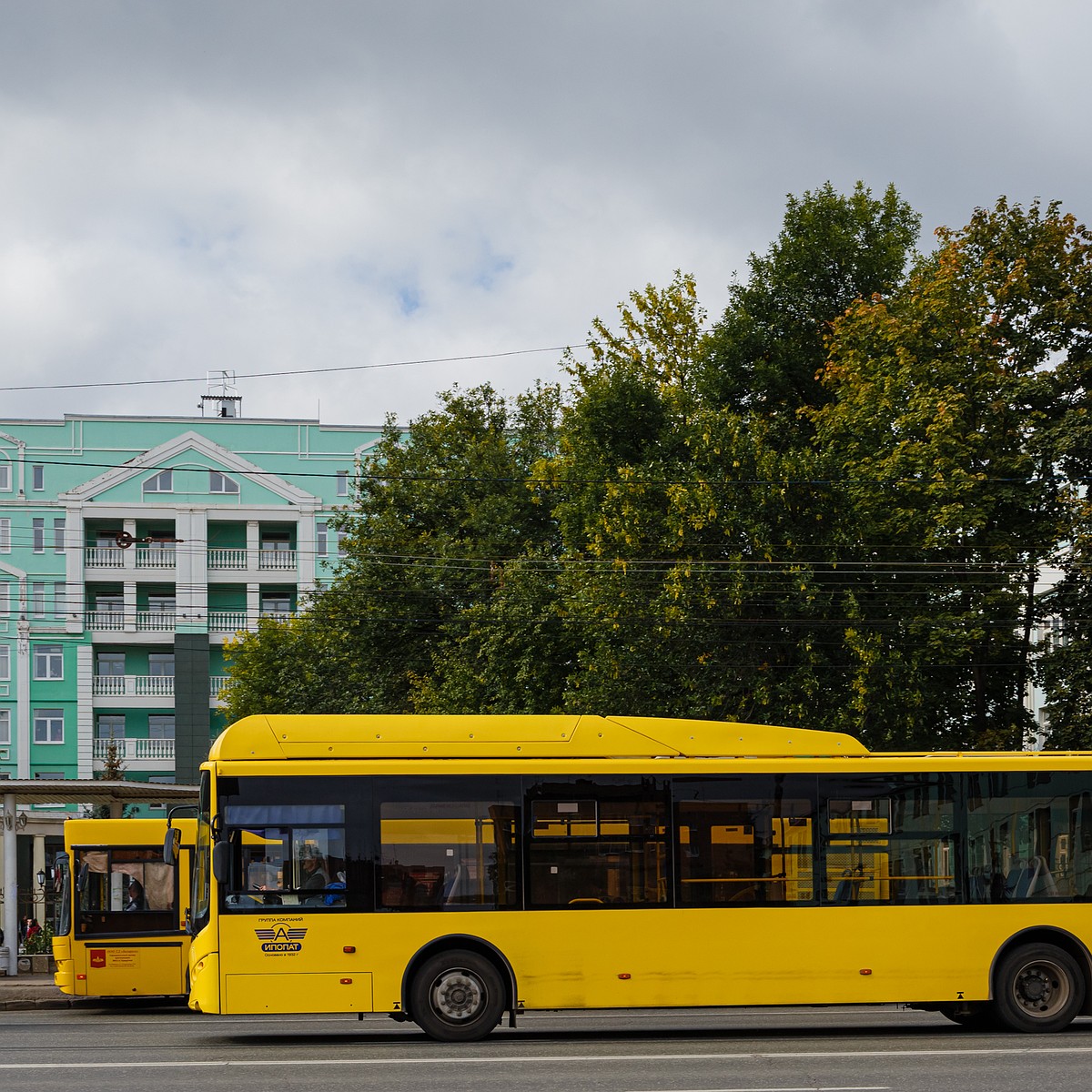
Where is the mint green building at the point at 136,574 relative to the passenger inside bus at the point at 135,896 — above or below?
above

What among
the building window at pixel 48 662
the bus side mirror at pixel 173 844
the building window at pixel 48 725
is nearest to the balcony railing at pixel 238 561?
the building window at pixel 48 662

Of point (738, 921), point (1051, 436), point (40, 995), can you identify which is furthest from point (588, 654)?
point (738, 921)

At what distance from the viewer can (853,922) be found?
48.2 feet

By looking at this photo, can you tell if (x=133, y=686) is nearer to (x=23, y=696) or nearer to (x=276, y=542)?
(x=23, y=696)

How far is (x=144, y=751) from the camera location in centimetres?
6116

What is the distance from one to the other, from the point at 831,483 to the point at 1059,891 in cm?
1615

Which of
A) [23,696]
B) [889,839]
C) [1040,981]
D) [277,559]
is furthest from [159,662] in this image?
[1040,981]

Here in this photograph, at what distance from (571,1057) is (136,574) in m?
53.0

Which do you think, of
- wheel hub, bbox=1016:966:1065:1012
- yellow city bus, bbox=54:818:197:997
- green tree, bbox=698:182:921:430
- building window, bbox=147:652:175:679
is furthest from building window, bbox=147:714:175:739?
wheel hub, bbox=1016:966:1065:1012

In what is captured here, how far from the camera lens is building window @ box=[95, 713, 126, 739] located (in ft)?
204

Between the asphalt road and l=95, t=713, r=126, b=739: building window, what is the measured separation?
46192 millimetres

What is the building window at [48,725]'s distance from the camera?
6169cm

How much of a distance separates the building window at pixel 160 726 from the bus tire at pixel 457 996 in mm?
49994

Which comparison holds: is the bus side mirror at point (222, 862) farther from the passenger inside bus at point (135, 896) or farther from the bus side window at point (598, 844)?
the passenger inside bus at point (135, 896)
